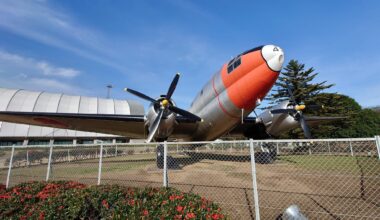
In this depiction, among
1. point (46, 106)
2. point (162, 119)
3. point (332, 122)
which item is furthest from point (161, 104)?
point (46, 106)

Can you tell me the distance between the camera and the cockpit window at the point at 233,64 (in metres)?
13.5

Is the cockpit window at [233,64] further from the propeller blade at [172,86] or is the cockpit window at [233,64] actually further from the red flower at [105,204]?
the red flower at [105,204]

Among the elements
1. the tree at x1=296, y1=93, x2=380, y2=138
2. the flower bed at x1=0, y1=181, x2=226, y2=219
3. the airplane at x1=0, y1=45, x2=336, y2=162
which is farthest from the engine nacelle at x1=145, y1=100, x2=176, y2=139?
the tree at x1=296, y1=93, x2=380, y2=138

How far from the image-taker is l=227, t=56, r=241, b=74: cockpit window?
44.4ft

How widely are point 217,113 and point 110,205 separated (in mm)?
11417

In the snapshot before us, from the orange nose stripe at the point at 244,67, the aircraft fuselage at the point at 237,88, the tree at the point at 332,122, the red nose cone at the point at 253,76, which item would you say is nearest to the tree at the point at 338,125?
the tree at the point at 332,122

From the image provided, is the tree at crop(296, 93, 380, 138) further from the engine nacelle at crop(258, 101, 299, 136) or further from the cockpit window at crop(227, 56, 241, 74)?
the cockpit window at crop(227, 56, 241, 74)

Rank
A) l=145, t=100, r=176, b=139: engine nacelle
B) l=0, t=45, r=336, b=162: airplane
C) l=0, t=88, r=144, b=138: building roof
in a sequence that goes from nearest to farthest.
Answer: l=0, t=45, r=336, b=162: airplane, l=145, t=100, r=176, b=139: engine nacelle, l=0, t=88, r=144, b=138: building roof

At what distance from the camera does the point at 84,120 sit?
1630 centimetres

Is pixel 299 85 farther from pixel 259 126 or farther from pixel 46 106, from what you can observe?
pixel 46 106

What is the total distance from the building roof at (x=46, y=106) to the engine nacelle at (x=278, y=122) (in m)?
54.5

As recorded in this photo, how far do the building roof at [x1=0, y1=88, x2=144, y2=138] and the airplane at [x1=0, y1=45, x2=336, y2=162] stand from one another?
4720 cm

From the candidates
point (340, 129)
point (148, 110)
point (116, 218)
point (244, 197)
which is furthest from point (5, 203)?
point (340, 129)

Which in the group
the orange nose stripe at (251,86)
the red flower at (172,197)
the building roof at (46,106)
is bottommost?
the red flower at (172,197)
